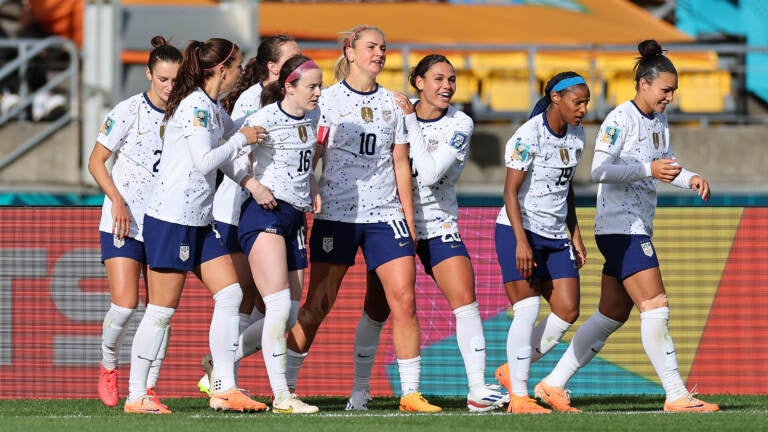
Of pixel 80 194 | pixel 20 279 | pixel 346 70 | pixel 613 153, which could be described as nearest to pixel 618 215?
Result: pixel 613 153

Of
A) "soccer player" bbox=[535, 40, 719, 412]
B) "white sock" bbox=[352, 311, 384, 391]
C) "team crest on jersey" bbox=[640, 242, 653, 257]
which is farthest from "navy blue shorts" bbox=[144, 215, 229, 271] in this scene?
"team crest on jersey" bbox=[640, 242, 653, 257]

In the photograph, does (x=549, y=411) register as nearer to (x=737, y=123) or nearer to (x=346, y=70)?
(x=346, y=70)

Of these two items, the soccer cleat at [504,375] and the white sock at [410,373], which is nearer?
the white sock at [410,373]

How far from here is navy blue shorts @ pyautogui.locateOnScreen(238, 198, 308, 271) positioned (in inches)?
336

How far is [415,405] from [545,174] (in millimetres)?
1566

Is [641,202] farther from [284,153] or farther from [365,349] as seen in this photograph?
[284,153]

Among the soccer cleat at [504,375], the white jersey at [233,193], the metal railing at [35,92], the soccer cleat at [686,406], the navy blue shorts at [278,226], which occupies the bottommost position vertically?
the soccer cleat at [686,406]

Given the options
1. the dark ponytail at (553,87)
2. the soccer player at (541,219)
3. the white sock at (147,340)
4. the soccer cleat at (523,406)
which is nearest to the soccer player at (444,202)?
the soccer cleat at (523,406)

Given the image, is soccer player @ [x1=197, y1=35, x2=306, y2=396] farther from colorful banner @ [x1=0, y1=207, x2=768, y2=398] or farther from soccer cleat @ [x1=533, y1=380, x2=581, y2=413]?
soccer cleat @ [x1=533, y1=380, x2=581, y2=413]

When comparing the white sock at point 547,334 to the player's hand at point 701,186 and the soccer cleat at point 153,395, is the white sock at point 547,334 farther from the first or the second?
the soccer cleat at point 153,395

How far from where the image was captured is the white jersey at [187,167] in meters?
8.34

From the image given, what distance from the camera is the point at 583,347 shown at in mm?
9164

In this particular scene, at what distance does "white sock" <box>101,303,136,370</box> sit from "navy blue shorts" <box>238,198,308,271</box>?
37.1 inches

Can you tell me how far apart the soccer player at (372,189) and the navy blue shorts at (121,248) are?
1.11 meters
